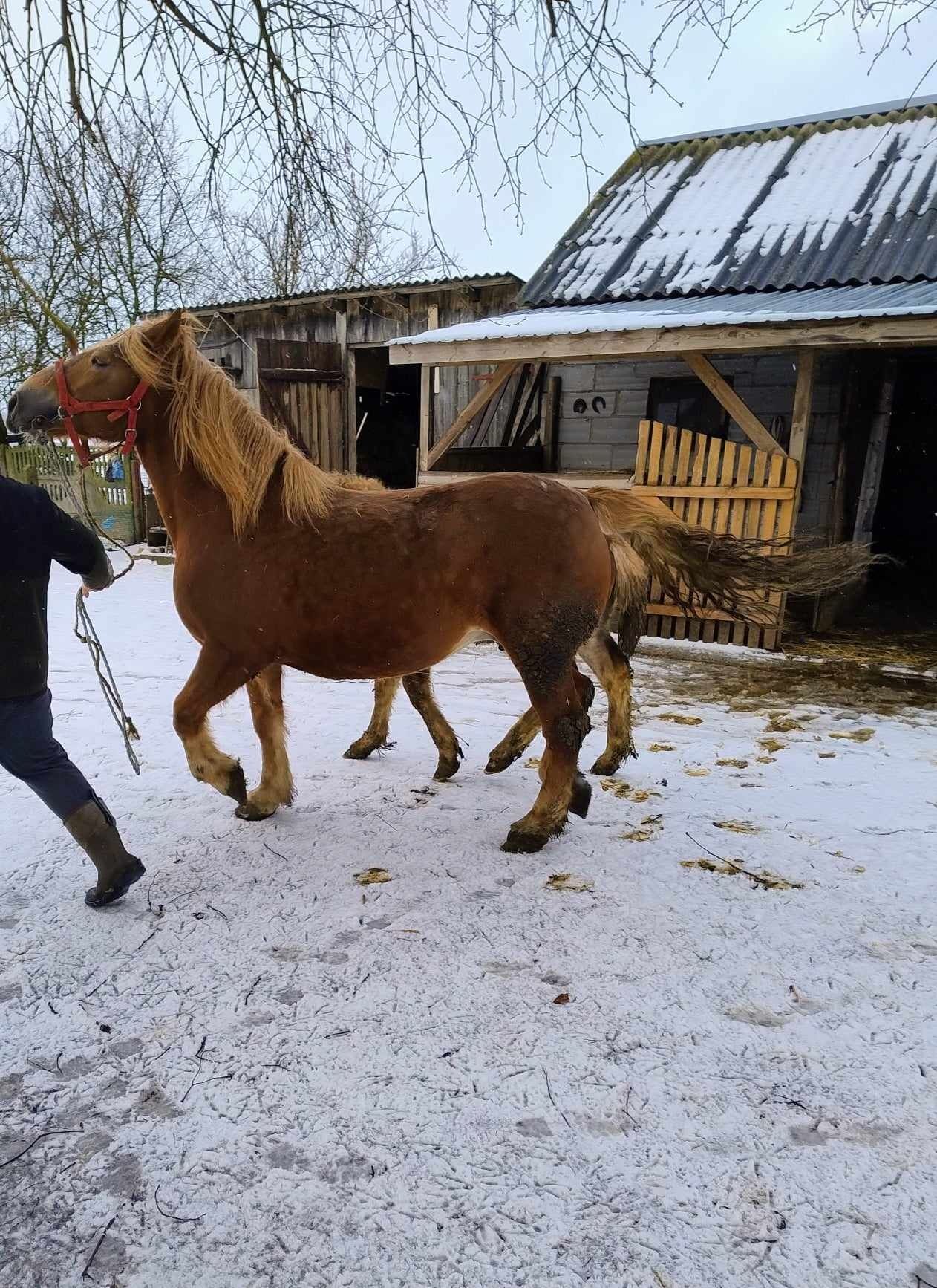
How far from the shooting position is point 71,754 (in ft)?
12.9

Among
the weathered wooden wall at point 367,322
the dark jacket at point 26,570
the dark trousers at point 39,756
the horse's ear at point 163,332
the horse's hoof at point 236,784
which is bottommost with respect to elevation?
the horse's hoof at point 236,784

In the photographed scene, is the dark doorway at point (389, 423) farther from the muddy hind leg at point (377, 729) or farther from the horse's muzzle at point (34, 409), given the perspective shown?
the horse's muzzle at point (34, 409)

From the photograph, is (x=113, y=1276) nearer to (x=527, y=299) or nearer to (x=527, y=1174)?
(x=527, y=1174)

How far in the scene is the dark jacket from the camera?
92.0 inches

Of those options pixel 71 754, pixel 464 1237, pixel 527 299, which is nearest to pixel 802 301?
pixel 527 299

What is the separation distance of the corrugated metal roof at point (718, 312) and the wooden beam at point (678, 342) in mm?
49

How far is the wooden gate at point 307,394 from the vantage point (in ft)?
36.3

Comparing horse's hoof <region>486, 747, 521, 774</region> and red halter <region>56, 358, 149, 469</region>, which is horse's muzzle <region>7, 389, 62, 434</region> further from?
horse's hoof <region>486, 747, 521, 774</region>

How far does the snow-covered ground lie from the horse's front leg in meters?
0.38

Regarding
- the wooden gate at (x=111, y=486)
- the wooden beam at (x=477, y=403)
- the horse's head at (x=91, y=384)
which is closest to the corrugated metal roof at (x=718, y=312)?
the wooden beam at (x=477, y=403)

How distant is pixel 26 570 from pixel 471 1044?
201cm

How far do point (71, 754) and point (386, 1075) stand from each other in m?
2.88

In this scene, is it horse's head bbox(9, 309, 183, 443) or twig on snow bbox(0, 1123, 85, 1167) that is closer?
twig on snow bbox(0, 1123, 85, 1167)

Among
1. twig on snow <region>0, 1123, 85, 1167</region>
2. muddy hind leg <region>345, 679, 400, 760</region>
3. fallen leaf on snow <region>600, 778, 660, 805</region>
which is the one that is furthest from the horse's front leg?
fallen leaf on snow <region>600, 778, 660, 805</region>
